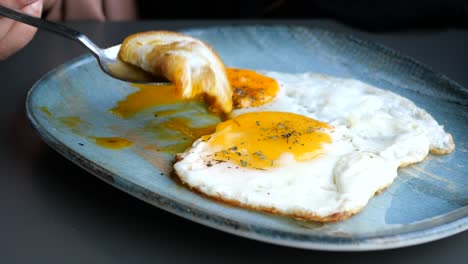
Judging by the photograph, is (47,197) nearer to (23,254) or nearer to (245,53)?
(23,254)

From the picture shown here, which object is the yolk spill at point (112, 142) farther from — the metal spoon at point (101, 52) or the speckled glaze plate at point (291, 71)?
the metal spoon at point (101, 52)

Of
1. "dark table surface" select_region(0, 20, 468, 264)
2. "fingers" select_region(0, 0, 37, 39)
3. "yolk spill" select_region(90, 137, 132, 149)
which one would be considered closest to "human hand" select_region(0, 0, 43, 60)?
"fingers" select_region(0, 0, 37, 39)

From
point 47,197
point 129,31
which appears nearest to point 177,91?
point 47,197

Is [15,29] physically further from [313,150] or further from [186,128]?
[313,150]

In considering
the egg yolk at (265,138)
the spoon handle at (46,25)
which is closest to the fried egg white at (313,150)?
the egg yolk at (265,138)

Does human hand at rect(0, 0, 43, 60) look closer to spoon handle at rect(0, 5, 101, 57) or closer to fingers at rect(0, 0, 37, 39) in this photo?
fingers at rect(0, 0, 37, 39)

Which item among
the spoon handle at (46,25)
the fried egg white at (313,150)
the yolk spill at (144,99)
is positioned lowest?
the yolk spill at (144,99)
